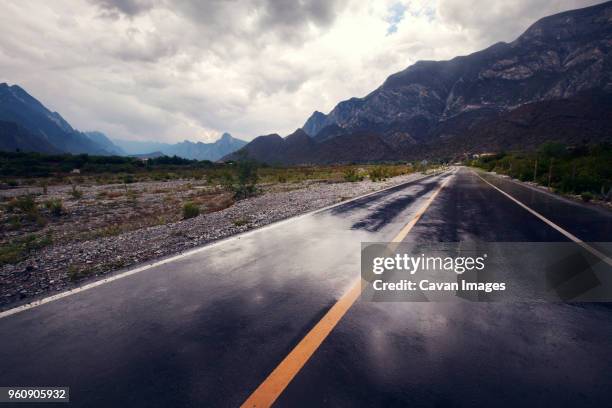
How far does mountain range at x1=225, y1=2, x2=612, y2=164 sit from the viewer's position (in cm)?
8912

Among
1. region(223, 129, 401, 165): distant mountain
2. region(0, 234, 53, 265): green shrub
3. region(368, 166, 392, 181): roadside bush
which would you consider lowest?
region(0, 234, 53, 265): green shrub

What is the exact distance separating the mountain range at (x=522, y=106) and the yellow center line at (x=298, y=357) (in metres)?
98.3

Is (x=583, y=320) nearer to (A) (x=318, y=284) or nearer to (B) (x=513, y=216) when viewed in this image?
(A) (x=318, y=284)

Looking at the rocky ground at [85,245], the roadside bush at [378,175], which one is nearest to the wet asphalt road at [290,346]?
the rocky ground at [85,245]

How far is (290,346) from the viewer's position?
8.77 feet

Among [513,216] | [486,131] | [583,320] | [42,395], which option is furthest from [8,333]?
[486,131]

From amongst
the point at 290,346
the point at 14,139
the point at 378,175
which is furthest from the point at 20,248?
the point at 14,139

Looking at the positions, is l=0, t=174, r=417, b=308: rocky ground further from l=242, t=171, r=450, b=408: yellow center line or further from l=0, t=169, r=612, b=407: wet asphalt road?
l=242, t=171, r=450, b=408: yellow center line

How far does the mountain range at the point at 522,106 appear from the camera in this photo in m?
89.1

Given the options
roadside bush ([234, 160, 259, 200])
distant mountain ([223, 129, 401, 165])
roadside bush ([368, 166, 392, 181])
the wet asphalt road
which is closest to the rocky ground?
the wet asphalt road

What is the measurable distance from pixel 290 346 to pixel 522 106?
137422mm

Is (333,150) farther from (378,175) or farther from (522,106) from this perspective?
(378,175)

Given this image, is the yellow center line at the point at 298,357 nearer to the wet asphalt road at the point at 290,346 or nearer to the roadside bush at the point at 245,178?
the wet asphalt road at the point at 290,346

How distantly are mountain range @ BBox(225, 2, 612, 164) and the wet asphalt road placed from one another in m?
97.5
